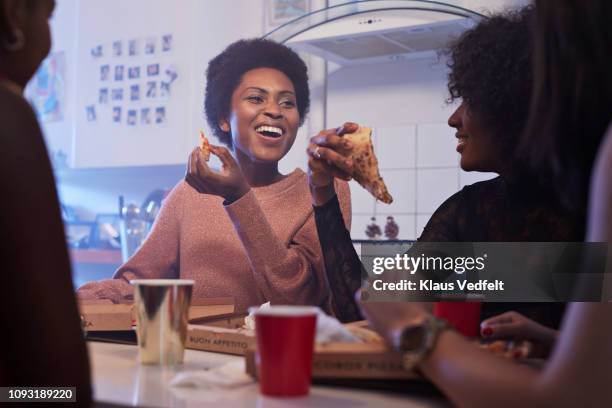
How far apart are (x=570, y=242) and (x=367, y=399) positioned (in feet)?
2.35

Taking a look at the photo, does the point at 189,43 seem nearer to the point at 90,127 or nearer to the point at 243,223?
the point at 90,127

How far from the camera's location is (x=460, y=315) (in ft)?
3.39

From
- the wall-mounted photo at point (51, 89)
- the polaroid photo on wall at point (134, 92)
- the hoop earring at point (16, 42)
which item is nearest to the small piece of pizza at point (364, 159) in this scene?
the hoop earring at point (16, 42)

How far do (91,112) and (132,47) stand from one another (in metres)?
0.40

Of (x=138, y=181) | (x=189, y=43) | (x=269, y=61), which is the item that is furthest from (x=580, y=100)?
(x=138, y=181)

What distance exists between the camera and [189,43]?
3154 millimetres

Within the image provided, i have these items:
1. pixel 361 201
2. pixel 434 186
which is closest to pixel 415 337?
pixel 434 186

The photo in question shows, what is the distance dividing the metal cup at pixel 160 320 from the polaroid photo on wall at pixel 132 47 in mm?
2636

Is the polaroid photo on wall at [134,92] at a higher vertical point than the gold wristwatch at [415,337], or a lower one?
higher

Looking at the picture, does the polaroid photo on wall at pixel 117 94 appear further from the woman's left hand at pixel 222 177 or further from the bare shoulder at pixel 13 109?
the bare shoulder at pixel 13 109

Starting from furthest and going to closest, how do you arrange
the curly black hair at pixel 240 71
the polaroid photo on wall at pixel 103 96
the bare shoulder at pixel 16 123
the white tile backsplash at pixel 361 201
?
the polaroid photo on wall at pixel 103 96, the white tile backsplash at pixel 361 201, the curly black hair at pixel 240 71, the bare shoulder at pixel 16 123

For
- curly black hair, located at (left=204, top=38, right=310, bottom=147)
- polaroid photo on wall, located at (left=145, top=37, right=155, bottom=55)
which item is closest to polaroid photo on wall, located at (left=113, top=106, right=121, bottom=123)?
polaroid photo on wall, located at (left=145, top=37, right=155, bottom=55)

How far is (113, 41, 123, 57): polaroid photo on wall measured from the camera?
3.40 meters

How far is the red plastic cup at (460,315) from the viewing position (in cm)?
103
